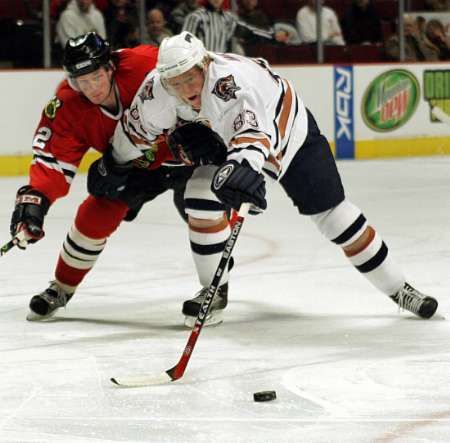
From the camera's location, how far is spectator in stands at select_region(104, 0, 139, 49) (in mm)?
8523

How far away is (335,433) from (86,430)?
503 mm

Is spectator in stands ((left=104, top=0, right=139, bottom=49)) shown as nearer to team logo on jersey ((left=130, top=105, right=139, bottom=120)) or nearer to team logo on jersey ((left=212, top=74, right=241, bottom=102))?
team logo on jersey ((left=130, top=105, right=139, bottom=120))

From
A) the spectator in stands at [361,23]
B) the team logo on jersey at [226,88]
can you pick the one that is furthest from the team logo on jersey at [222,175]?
the spectator in stands at [361,23]

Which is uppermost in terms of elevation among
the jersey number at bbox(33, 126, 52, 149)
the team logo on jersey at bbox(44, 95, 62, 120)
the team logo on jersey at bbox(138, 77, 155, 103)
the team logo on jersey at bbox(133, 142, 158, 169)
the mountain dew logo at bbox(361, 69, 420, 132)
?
the team logo on jersey at bbox(138, 77, 155, 103)

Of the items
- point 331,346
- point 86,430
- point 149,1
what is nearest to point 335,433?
point 86,430

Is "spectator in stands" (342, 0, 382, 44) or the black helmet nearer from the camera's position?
the black helmet

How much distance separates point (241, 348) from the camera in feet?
11.0

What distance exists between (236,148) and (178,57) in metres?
0.28

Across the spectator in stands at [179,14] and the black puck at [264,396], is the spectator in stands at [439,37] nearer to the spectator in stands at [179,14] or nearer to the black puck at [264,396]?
the spectator in stands at [179,14]

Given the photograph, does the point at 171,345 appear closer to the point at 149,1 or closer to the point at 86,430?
the point at 86,430

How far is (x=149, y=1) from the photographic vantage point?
8695mm

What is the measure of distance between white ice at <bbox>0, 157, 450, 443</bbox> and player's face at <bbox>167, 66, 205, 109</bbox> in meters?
0.67

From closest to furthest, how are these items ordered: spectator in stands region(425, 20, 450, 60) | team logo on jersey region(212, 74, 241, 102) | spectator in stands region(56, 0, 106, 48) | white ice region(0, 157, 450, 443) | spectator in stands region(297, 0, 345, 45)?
white ice region(0, 157, 450, 443) → team logo on jersey region(212, 74, 241, 102) → spectator in stands region(56, 0, 106, 48) → spectator in stands region(297, 0, 345, 45) → spectator in stands region(425, 20, 450, 60)

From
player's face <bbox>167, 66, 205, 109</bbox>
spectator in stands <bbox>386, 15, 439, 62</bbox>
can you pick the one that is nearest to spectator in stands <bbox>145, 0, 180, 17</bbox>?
spectator in stands <bbox>386, 15, 439, 62</bbox>
